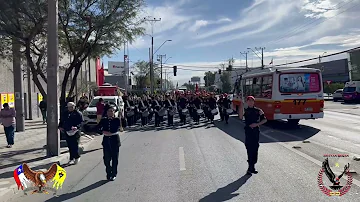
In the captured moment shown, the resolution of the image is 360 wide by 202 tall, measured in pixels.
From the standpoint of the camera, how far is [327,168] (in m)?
8.20

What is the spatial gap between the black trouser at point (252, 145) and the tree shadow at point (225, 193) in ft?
2.24

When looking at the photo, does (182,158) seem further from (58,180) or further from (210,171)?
(58,180)

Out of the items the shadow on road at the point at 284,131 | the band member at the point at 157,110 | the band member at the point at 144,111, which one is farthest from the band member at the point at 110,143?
the band member at the point at 144,111

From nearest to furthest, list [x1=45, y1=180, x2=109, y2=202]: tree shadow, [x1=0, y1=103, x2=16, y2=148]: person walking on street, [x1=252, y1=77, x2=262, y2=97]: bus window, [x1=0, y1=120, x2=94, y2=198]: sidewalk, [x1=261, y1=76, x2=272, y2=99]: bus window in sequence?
[x1=45, y1=180, x2=109, y2=202]: tree shadow < [x1=0, y1=120, x2=94, y2=198]: sidewalk < [x1=0, y1=103, x2=16, y2=148]: person walking on street < [x1=261, y1=76, x2=272, y2=99]: bus window < [x1=252, y1=77, x2=262, y2=97]: bus window

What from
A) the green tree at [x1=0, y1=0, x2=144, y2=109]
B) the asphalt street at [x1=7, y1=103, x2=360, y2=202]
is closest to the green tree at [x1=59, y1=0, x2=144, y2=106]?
the green tree at [x1=0, y1=0, x2=144, y2=109]

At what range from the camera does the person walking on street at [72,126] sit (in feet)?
34.9

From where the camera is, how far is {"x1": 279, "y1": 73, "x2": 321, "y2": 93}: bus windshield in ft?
57.0

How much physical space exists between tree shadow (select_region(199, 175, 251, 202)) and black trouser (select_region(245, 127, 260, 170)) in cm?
68

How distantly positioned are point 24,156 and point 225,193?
23.7ft

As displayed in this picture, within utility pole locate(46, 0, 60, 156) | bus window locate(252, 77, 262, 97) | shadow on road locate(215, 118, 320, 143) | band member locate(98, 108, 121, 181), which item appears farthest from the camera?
bus window locate(252, 77, 262, 97)

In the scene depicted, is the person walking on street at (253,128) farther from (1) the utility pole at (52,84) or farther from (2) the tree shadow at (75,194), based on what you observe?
(1) the utility pole at (52,84)

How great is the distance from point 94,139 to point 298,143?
28.4 ft

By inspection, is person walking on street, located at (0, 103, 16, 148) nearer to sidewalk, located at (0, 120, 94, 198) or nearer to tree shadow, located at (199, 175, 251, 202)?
sidewalk, located at (0, 120, 94, 198)

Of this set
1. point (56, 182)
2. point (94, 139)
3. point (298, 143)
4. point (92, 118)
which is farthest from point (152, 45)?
point (56, 182)
